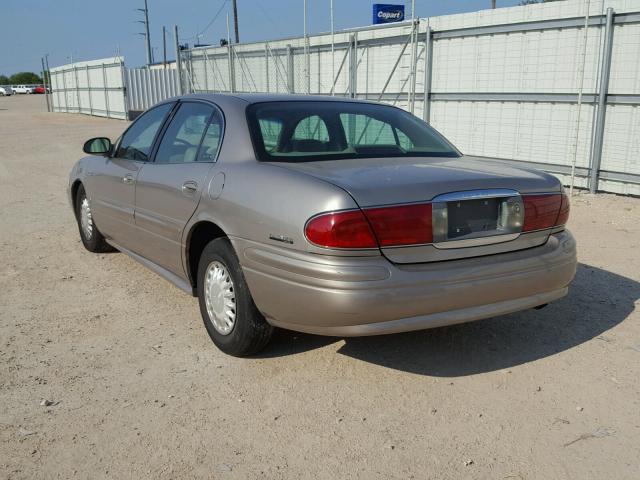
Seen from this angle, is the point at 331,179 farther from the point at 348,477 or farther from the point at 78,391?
the point at 78,391

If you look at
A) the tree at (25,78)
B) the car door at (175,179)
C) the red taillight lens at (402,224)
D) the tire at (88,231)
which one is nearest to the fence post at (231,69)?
the tire at (88,231)

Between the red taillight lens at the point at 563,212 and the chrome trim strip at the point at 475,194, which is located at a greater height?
the chrome trim strip at the point at 475,194

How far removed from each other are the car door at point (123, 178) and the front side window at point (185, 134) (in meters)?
0.20

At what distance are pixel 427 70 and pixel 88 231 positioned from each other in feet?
25.8

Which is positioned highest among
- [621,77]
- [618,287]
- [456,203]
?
[621,77]

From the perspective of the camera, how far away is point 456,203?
3.19 m

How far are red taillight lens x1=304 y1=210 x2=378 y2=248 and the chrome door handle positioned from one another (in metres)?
1.13

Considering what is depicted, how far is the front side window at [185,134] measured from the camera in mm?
4176

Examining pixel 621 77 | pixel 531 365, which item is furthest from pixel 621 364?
pixel 621 77

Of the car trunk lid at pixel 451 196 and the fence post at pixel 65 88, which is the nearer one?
the car trunk lid at pixel 451 196

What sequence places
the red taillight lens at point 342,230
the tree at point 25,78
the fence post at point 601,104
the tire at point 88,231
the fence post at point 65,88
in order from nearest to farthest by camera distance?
the red taillight lens at point 342,230, the tire at point 88,231, the fence post at point 601,104, the fence post at point 65,88, the tree at point 25,78

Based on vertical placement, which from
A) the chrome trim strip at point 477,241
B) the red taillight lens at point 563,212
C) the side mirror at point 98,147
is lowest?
the chrome trim strip at point 477,241

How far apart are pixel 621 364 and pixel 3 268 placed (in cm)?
506

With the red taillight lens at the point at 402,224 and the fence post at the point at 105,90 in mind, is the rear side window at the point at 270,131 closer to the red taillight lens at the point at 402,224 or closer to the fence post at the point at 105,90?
the red taillight lens at the point at 402,224
